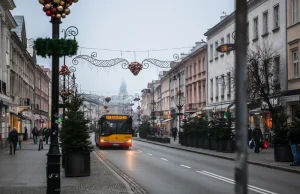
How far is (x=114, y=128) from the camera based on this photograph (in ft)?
132

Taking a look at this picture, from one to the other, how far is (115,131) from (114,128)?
11.2 inches

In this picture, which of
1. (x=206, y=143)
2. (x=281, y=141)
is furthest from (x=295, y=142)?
(x=206, y=143)

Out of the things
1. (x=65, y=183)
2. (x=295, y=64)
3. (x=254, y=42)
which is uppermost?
(x=254, y=42)

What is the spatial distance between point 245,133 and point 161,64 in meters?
23.2

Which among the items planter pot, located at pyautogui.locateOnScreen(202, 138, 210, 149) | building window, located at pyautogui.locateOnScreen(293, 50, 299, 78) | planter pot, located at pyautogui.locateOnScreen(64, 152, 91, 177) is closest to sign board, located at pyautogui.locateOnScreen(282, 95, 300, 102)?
building window, located at pyautogui.locateOnScreen(293, 50, 299, 78)

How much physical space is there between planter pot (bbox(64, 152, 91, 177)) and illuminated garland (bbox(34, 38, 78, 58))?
7122 millimetres

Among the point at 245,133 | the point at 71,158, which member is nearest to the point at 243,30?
the point at 245,133

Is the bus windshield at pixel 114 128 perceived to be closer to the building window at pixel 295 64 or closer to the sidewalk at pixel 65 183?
the building window at pixel 295 64

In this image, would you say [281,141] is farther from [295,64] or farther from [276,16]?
[276,16]

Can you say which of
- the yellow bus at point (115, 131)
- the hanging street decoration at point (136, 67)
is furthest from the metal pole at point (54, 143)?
the yellow bus at point (115, 131)

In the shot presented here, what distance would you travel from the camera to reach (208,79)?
57094 mm

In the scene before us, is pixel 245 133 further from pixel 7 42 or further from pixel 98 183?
pixel 7 42

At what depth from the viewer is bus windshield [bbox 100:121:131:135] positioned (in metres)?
40.1

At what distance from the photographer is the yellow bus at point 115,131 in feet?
131
